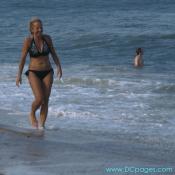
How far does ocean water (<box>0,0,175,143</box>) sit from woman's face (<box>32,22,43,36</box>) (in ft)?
5.72

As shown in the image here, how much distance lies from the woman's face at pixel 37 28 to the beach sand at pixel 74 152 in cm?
125

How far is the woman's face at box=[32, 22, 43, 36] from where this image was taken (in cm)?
934

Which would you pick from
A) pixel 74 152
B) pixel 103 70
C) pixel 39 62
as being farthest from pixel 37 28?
pixel 103 70

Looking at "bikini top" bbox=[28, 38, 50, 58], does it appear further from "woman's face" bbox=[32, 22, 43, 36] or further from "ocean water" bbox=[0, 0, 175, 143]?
"ocean water" bbox=[0, 0, 175, 143]

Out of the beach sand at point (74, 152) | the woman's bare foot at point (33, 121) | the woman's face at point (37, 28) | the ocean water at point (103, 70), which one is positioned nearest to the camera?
the beach sand at point (74, 152)

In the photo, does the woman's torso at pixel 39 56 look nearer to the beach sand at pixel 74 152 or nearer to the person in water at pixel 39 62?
the person in water at pixel 39 62

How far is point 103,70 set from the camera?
19.7m

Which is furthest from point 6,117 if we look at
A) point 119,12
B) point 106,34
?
point 119,12

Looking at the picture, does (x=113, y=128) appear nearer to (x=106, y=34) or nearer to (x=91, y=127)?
(x=91, y=127)

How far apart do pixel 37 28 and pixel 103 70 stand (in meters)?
10.3

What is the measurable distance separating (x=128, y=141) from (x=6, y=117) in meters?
2.52

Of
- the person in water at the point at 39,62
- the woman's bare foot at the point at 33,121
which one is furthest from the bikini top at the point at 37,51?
the woman's bare foot at the point at 33,121

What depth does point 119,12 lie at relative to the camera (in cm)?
4166

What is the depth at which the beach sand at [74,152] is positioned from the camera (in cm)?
743
